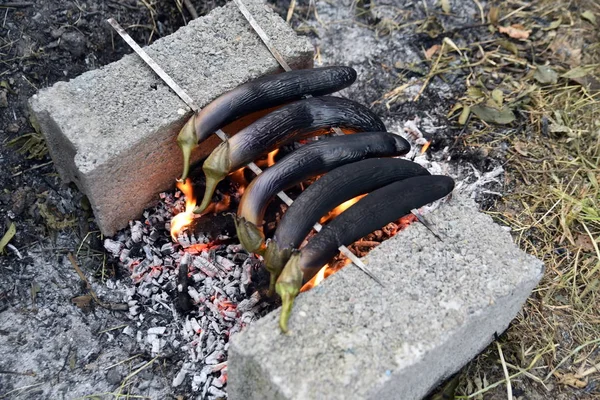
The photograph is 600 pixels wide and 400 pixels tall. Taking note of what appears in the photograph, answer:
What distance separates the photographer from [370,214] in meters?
3.25

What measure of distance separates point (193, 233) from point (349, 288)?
1.15 meters

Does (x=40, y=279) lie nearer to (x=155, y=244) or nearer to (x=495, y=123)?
(x=155, y=244)

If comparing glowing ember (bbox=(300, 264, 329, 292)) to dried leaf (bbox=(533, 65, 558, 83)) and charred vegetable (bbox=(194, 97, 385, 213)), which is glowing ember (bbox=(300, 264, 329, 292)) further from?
dried leaf (bbox=(533, 65, 558, 83))

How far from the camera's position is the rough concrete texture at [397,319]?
8.91 ft

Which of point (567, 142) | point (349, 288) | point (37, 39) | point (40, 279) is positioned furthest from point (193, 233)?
point (567, 142)

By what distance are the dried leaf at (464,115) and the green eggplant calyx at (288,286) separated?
2010 millimetres

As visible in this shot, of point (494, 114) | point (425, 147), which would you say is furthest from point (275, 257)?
point (494, 114)

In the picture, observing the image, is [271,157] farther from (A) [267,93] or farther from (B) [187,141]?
(B) [187,141]

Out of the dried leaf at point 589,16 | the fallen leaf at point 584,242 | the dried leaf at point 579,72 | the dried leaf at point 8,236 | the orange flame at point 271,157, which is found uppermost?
the dried leaf at point 589,16

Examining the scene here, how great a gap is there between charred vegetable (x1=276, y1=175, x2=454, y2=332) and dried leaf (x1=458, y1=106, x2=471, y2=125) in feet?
4.05

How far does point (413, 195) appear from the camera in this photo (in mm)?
3314

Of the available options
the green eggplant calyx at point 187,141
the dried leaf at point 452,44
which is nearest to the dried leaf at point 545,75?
the dried leaf at point 452,44

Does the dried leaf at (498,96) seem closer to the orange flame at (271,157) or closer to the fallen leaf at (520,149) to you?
the fallen leaf at (520,149)

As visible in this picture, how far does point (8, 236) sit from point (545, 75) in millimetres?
3728
